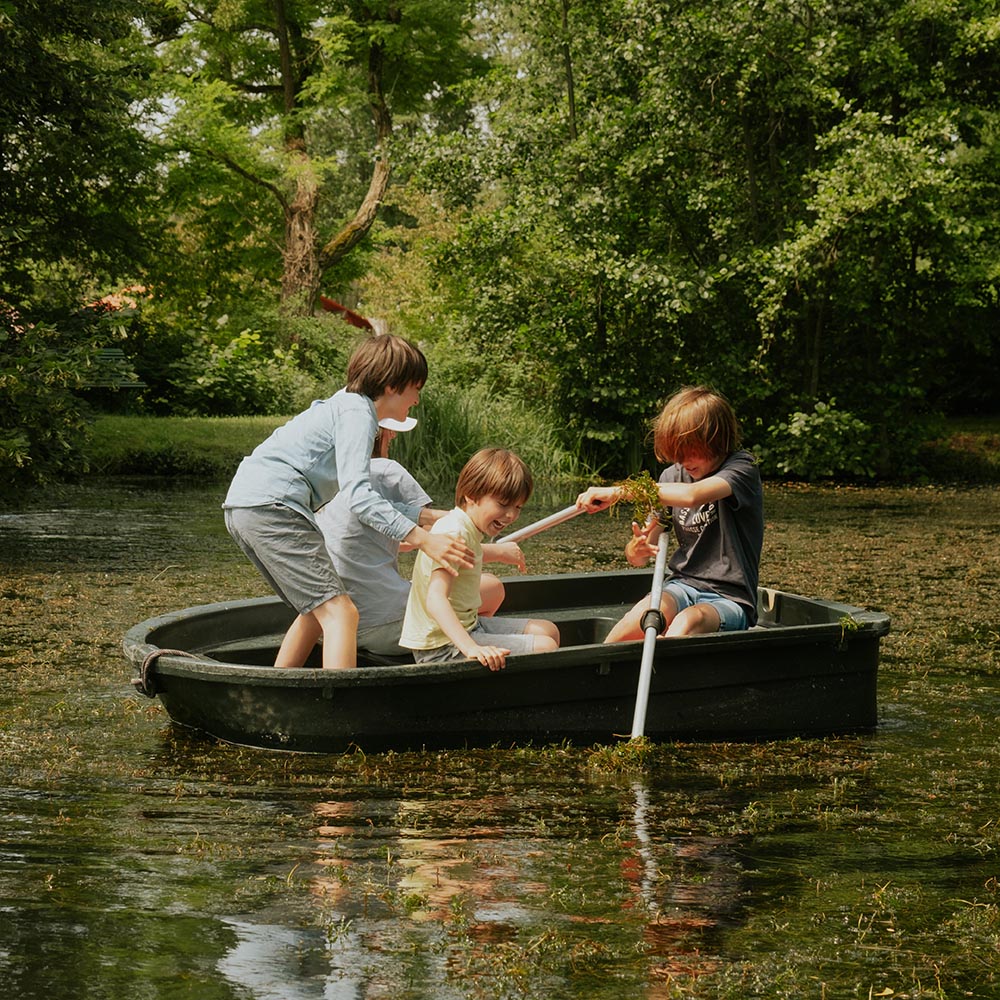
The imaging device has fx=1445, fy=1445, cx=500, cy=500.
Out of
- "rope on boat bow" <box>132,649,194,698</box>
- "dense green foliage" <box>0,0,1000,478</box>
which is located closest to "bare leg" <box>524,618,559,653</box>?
"rope on boat bow" <box>132,649,194,698</box>

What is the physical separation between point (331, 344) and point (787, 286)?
10.6 metres

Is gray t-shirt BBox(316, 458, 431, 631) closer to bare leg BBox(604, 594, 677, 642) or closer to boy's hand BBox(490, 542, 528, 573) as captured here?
boy's hand BBox(490, 542, 528, 573)

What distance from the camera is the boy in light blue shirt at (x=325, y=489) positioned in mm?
4977

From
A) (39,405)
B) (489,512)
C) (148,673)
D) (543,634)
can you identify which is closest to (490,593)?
(543,634)

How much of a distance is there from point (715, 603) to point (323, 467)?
1.55 meters

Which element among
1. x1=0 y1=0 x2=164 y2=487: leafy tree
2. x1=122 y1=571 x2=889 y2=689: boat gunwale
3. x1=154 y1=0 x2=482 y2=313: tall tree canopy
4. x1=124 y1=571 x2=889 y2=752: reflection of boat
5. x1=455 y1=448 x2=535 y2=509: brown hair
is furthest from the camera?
x1=154 y1=0 x2=482 y2=313: tall tree canopy

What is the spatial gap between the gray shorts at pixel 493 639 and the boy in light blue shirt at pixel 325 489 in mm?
281

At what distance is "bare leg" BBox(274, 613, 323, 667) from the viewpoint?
5.36 meters

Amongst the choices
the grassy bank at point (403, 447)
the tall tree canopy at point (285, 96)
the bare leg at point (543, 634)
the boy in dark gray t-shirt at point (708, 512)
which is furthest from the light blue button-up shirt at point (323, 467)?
the tall tree canopy at point (285, 96)

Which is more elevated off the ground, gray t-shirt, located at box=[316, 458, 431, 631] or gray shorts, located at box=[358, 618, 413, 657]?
gray t-shirt, located at box=[316, 458, 431, 631]

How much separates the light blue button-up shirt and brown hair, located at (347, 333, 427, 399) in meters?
0.05

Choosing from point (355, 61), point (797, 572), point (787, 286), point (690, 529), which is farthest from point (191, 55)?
point (690, 529)

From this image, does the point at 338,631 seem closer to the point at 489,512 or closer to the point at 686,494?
the point at 489,512

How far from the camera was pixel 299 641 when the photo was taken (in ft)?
17.7
